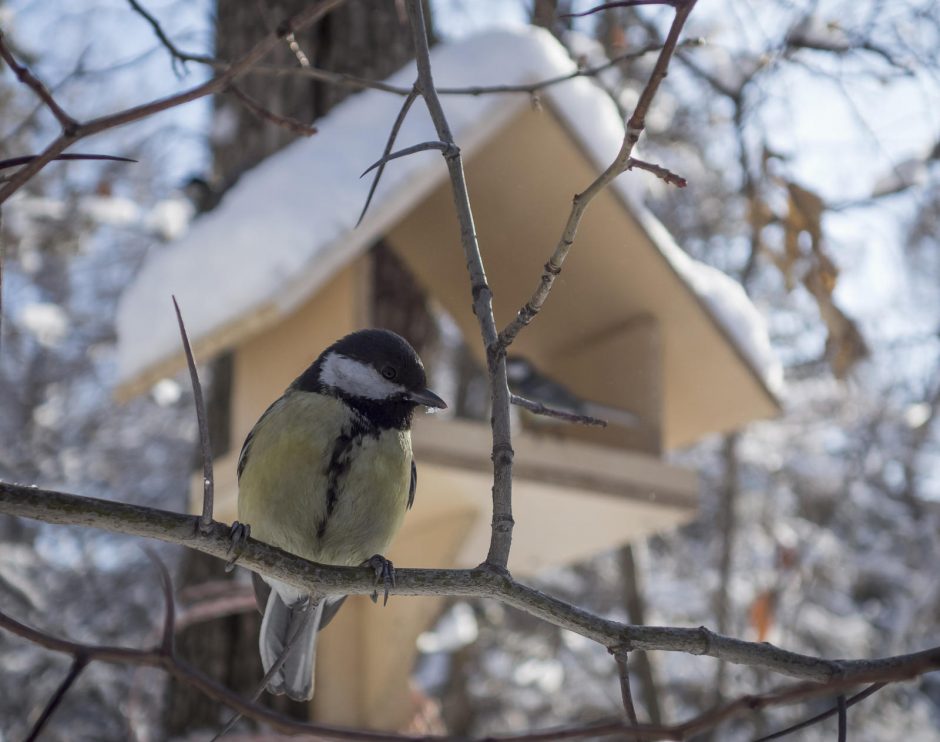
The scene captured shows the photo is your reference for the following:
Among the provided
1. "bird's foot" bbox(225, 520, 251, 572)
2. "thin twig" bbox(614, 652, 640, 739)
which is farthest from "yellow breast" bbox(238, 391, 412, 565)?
"thin twig" bbox(614, 652, 640, 739)

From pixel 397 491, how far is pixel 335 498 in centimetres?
16

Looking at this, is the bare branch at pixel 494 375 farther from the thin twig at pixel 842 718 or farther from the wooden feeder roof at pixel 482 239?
the wooden feeder roof at pixel 482 239

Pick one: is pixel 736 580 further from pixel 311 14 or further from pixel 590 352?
pixel 311 14

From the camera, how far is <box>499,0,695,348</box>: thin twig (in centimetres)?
121

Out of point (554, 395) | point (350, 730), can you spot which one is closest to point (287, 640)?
point (350, 730)

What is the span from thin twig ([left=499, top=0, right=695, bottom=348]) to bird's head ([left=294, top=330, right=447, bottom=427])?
0.97m

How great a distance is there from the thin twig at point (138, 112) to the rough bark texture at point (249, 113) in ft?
9.55

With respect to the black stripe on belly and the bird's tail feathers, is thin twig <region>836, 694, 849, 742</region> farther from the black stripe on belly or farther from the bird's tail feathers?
the bird's tail feathers

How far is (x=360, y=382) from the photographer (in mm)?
2568

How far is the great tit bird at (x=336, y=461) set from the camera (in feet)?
7.77

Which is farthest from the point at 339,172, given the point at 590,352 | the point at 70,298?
the point at 70,298

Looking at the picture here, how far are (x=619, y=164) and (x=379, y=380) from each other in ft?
4.37

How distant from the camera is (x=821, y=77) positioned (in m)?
4.16

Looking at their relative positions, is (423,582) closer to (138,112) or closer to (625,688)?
(625,688)
